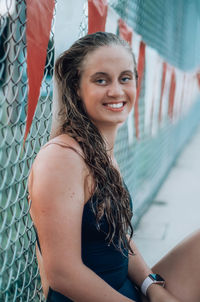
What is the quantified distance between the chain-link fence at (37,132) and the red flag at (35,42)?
3cm

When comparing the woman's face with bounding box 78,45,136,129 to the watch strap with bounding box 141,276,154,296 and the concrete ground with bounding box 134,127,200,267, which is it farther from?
the concrete ground with bounding box 134,127,200,267

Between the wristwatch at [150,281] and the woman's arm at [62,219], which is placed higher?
the woman's arm at [62,219]

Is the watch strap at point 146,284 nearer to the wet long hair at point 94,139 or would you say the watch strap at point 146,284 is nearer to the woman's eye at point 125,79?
the wet long hair at point 94,139

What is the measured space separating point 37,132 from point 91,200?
518 millimetres

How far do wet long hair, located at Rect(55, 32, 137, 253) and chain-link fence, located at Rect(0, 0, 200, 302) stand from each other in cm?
16

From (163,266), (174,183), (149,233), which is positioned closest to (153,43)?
(149,233)

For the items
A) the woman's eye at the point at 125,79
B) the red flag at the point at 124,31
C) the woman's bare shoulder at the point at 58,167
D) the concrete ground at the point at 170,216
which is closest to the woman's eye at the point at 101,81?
the woman's eye at the point at 125,79

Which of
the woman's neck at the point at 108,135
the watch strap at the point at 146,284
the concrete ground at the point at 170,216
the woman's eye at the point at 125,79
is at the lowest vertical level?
the concrete ground at the point at 170,216

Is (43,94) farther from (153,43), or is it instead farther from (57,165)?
(153,43)

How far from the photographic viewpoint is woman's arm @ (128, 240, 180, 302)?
6.00ft

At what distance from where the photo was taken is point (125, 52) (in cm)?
173

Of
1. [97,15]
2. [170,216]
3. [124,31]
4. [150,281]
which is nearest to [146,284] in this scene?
[150,281]

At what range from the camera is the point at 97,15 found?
6.91ft

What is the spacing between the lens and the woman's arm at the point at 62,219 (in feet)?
4.55
